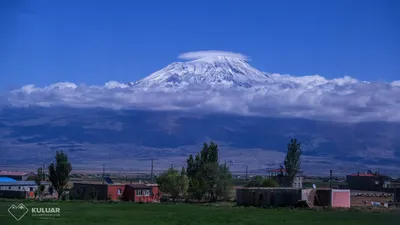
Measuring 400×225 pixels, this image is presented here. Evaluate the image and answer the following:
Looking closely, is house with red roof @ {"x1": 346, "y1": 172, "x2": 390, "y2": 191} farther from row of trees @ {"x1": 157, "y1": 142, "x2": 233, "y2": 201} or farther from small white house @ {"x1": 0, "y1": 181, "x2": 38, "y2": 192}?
small white house @ {"x1": 0, "y1": 181, "x2": 38, "y2": 192}

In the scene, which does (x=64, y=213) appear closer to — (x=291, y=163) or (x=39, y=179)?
(x=39, y=179)

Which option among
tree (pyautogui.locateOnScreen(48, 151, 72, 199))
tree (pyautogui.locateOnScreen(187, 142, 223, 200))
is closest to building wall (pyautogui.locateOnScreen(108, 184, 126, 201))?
tree (pyautogui.locateOnScreen(48, 151, 72, 199))

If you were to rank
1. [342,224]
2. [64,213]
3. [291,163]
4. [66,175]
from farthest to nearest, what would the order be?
1. [291,163]
2. [66,175]
3. [64,213]
4. [342,224]

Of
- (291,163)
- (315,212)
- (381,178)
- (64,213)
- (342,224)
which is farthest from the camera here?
(381,178)

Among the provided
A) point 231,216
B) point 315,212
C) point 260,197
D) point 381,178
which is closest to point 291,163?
point 381,178

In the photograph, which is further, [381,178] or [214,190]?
[381,178]

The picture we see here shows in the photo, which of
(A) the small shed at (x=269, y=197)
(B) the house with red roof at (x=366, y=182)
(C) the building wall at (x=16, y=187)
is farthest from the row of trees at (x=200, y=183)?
(B) the house with red roof at (x=366, y=182)

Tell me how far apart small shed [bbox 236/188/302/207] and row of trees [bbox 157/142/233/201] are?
12.3 meters

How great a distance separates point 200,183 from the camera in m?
89.2

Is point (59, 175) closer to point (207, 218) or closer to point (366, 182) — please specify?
point (207, 218)

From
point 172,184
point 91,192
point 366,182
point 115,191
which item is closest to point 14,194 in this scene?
point 91,192

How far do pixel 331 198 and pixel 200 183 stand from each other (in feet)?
70.4

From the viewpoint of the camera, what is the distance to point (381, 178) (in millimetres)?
129500

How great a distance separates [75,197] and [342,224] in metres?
46.9
